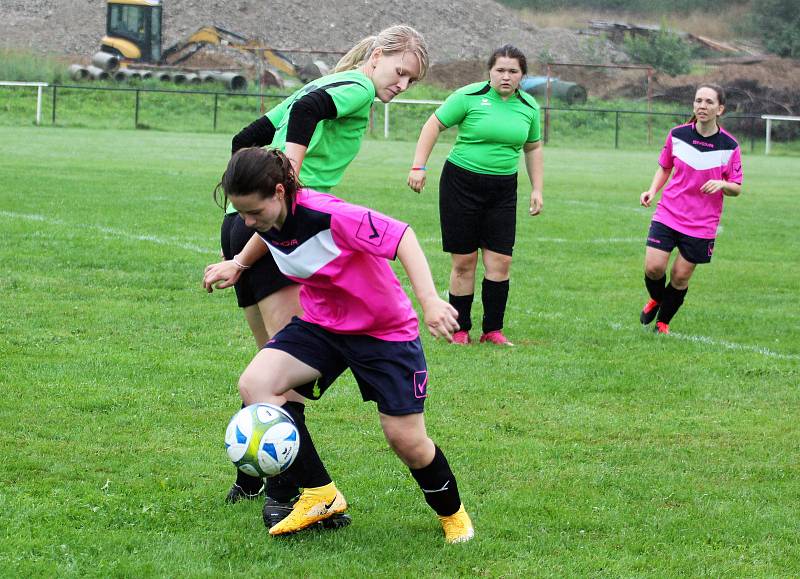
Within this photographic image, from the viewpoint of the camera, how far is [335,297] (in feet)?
14.1

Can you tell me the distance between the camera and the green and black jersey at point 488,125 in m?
8.32

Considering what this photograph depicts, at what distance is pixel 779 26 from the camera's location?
63.1 meters

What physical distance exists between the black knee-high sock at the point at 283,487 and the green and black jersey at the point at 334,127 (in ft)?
3.40

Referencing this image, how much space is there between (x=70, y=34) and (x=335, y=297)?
56385 mm

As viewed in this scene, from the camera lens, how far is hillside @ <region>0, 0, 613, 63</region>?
57.5 m

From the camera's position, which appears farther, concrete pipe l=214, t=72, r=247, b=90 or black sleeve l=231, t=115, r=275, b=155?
concrete pipe l=214, t=72, r=247, b=90

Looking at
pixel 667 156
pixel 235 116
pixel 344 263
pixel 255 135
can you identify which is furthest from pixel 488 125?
pixel 235 116

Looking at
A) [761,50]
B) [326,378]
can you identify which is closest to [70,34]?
[761,50]

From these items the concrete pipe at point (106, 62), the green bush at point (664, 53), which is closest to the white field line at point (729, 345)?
the concrete pipe at point (106, 62)

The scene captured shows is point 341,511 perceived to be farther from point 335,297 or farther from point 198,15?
point 198,15

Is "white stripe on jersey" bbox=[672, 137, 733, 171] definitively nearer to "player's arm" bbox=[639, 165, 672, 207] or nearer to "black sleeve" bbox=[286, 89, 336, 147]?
"player's arm" bbox=[639, 165, 672, 207]

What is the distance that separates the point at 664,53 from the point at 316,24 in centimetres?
1823

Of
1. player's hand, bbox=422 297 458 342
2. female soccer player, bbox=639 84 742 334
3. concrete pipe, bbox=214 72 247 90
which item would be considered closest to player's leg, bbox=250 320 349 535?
player's hand, bbox=422 297 458 342

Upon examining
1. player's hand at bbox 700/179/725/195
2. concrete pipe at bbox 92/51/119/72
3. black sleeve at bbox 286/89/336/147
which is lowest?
concrete pipe at bbox 92/51/119/72
